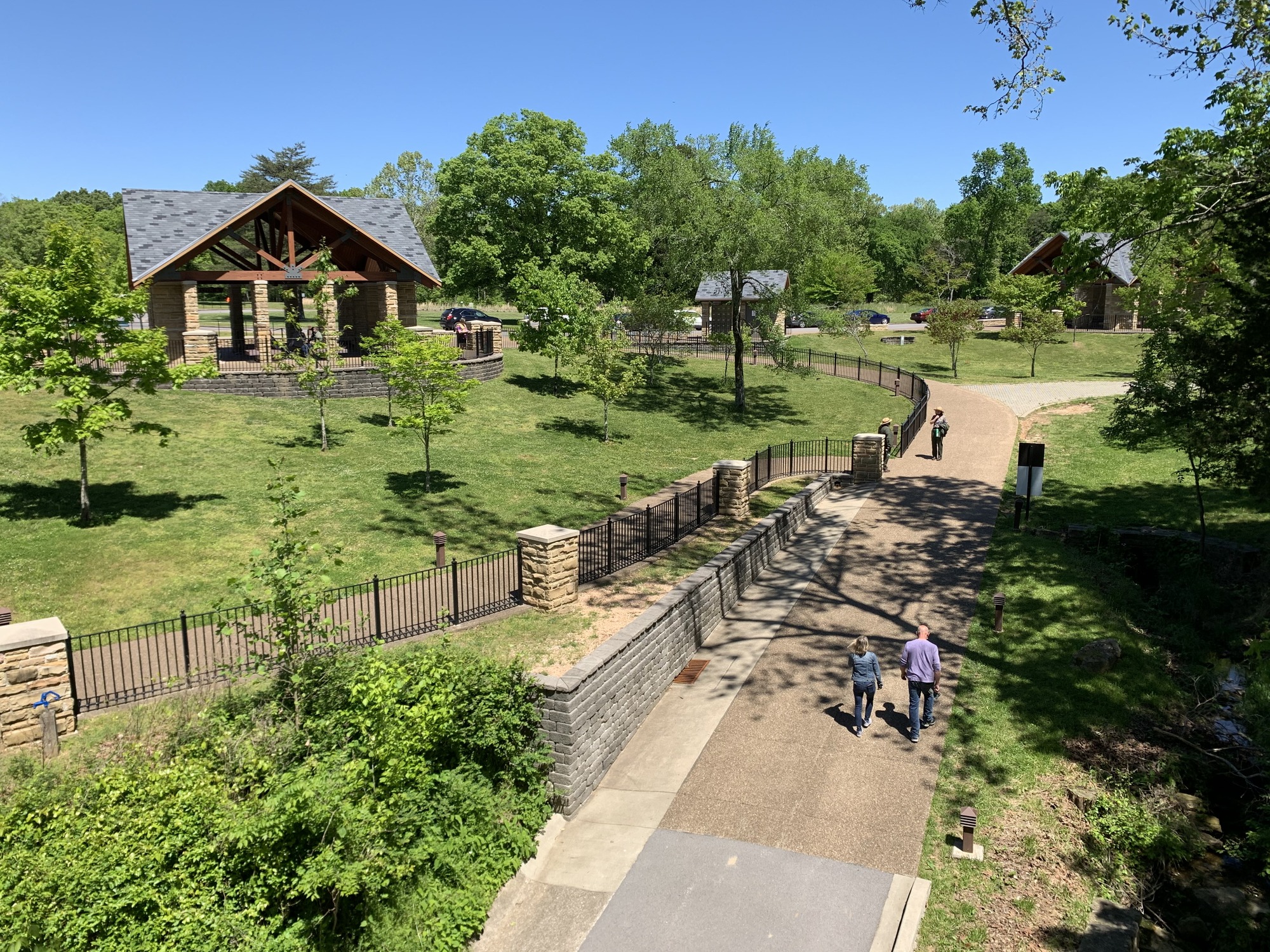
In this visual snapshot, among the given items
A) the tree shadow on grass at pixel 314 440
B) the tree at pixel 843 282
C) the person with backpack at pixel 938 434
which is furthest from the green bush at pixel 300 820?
the tree at pixel 843 282

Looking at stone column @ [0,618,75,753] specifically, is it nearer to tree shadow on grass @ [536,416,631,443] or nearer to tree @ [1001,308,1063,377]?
tree shadow on grass @ [536,416,631,443]

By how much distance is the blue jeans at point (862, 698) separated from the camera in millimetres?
11500

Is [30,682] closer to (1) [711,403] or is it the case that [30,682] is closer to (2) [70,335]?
(2) [70,335]

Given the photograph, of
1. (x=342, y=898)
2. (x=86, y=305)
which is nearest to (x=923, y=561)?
(x=342, y=898)

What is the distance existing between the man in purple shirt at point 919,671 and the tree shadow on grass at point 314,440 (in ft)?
57.3

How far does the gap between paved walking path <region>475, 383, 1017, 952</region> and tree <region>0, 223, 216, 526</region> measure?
12.1 m

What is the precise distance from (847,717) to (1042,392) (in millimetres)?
31644

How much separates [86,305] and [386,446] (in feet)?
30.2

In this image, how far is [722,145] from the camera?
3328cm

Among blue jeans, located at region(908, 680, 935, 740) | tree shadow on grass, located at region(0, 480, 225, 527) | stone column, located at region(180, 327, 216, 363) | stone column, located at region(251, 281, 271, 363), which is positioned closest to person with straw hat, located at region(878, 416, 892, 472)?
blue jeans, located at region(908, 680, 935, 740)

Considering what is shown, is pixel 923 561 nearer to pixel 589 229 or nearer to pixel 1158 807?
pixel 1158 807

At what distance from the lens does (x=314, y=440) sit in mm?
24406

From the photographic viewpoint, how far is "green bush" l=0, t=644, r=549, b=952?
23.6 ft

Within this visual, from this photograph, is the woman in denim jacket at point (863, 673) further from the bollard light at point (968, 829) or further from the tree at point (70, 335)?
the tree at point (70, 335)
